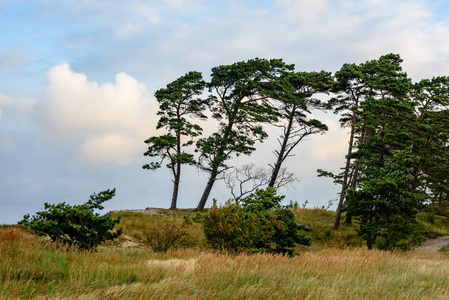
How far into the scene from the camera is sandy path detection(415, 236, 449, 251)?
2944cm

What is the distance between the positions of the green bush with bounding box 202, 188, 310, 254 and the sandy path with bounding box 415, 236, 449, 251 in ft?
57.2

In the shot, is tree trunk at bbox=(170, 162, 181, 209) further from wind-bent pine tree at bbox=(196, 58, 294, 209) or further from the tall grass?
the tall grass

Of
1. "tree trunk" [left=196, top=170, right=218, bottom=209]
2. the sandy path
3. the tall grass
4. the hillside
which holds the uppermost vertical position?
"tree trunk" [left=196, top=170, right=218, bottom=209]

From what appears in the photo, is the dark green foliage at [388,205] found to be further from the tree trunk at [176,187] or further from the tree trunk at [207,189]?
the tree trunk at [176,187]

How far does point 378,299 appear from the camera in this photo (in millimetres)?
6250

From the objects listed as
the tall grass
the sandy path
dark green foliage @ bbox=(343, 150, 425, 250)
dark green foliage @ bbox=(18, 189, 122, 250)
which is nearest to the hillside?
the sandy path

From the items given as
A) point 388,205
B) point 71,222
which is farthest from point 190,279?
point 388,205

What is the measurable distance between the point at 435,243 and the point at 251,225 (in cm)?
2370

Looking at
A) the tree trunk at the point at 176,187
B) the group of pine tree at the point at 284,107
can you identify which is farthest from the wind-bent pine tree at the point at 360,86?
the tree trunk at the point at 176,187

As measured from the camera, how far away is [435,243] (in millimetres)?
31188

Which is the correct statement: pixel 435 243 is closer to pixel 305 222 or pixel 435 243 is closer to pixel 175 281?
pixel 305 222

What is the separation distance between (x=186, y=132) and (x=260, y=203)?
16322mm

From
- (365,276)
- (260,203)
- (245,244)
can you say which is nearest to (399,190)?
(260,203)

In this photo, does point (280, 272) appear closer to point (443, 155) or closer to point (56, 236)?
point (56, 236)
